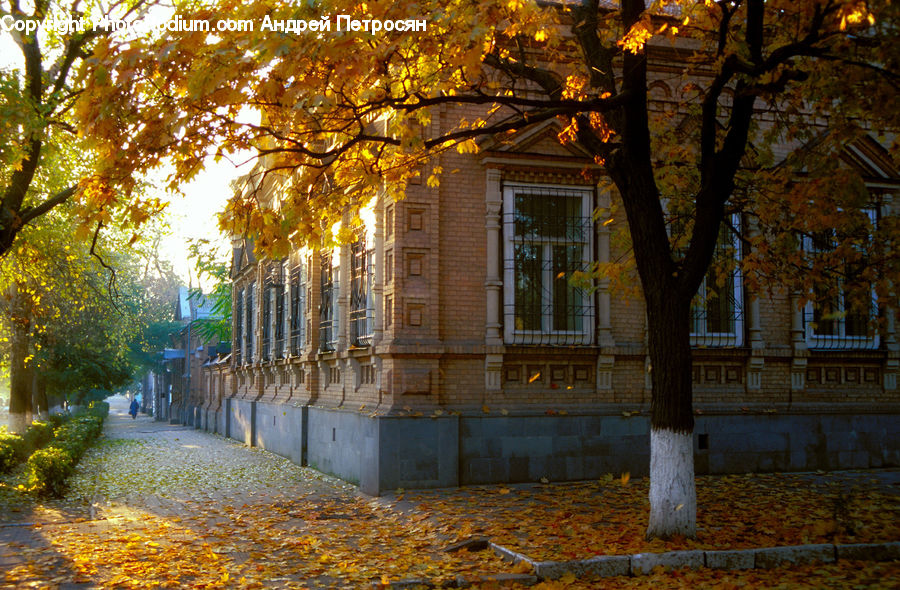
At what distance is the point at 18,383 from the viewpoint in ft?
72.7

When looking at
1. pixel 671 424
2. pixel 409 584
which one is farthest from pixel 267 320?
pixel 409 584

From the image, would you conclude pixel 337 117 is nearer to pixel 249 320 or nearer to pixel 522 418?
pixel 522 418

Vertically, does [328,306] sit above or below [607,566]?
above

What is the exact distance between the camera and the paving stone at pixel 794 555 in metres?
7.66

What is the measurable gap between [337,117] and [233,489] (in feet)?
26.0

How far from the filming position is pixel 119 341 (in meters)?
29.9

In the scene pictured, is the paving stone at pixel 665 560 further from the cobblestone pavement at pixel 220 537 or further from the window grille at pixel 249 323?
the window grille at pixel 249 323

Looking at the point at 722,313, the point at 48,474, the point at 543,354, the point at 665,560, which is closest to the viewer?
the point at 665,560

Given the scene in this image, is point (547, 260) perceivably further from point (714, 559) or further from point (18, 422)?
point (18, 422)

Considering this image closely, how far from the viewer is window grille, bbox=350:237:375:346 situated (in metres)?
13.9

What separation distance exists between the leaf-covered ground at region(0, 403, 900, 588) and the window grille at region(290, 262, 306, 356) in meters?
4.83

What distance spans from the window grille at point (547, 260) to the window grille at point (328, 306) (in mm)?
4338

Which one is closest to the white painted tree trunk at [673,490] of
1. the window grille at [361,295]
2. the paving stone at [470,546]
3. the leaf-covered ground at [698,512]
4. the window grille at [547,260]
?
the leaf-covered ground at [698,512]

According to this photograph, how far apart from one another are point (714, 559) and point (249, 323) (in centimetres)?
2121
